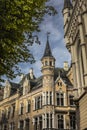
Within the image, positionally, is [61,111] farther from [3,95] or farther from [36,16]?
[36,16]

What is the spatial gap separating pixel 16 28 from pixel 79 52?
10174 mm

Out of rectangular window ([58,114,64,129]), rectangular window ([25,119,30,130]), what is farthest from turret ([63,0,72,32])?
rectangular window ([25,119,30,130])

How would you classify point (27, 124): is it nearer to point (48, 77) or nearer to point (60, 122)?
point (60, 122)

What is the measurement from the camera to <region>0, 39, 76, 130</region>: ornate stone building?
41.8 meters

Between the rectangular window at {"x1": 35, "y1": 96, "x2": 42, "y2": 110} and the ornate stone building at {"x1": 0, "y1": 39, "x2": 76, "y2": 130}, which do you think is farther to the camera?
the rectangular window at {"x1": 35, "y1": 96, "x2": 42, "y2": 110}

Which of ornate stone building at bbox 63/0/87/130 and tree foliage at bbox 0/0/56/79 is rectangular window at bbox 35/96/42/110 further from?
tree foliage at bbox 0/0/56/79

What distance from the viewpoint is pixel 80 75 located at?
67.2ft

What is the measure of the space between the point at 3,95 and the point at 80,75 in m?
38.2

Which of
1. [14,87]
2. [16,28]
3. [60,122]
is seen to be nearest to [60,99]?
[60,122]

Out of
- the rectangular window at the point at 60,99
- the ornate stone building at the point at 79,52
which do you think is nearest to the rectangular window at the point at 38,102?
the rectangular window at the point at 60,99

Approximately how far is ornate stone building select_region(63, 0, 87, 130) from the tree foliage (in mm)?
5020

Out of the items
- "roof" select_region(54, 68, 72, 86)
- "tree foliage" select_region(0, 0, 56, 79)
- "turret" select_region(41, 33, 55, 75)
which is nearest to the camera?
"tree foliage" select_region(0, 0, 56, 79)

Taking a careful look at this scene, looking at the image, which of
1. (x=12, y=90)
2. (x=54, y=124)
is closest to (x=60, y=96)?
(x=54, y=124)

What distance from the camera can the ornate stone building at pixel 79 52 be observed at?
17.4m
